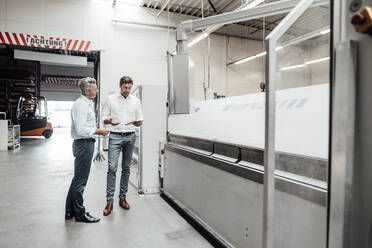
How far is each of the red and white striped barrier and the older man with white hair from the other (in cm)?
599

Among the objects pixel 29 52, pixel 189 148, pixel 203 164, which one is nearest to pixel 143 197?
pixel 189 148

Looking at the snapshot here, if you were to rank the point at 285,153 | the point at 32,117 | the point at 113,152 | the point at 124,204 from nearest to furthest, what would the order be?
the point at 285,153, the point at 113,152, the point at 124,204, the point at 32,117

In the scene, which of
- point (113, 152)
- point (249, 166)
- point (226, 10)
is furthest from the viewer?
point (226, 10)

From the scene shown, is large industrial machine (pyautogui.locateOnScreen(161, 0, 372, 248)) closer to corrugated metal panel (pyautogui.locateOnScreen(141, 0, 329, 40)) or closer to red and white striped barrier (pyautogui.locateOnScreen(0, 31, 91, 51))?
corrugated metal panel (pyautogui.locateOnScreen(141, 0, 329, 40))

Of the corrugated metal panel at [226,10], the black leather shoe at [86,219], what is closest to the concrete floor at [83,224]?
the black leather shoe at [86,219]

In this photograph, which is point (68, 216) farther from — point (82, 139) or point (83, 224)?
point (82, 139)

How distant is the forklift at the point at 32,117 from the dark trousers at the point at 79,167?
945 centimetres

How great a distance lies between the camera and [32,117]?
35.8 feet

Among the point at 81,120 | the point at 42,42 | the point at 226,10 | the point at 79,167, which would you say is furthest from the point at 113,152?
the point at 226,10

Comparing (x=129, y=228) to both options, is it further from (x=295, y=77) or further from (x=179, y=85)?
(x=295, y=77)

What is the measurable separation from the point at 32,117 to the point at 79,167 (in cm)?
1010

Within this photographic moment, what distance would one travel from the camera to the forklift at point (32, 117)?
10.8 m

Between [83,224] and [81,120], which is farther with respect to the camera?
[83,224]

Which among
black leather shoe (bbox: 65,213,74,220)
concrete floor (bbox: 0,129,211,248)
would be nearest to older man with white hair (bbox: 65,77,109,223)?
black leather shoe (bbox: 65,213,74,220)
